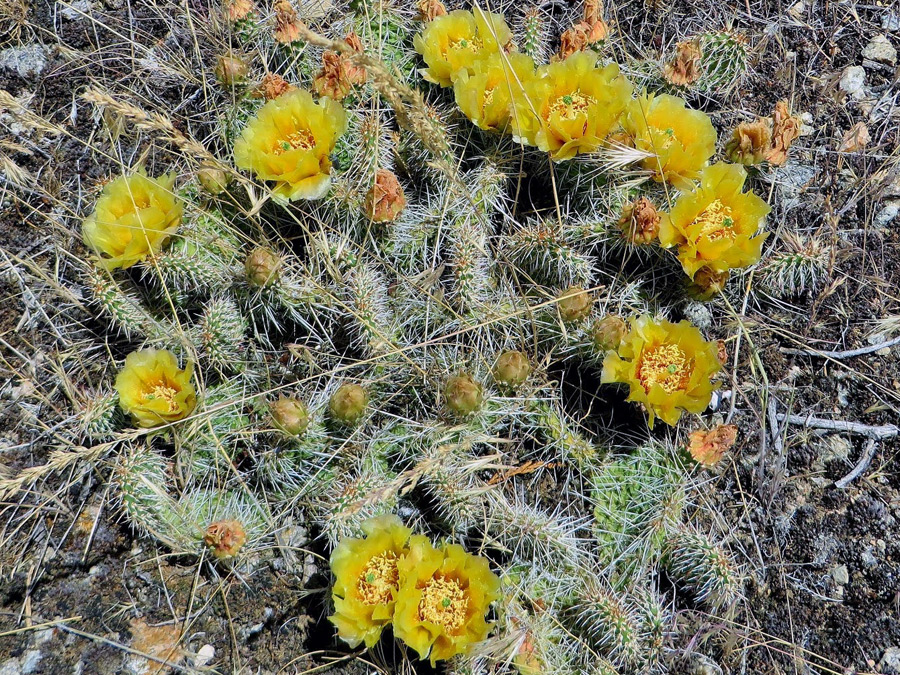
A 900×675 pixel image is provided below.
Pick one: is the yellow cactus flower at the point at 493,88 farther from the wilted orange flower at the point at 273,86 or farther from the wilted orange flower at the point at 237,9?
the wilted orange flower at the point at 237,9

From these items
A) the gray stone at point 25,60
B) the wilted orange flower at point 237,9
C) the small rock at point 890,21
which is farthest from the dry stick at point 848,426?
the gray stone at point 25,60

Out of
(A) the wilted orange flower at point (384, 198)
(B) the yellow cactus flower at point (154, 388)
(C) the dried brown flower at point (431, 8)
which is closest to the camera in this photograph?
(B) the yellow cactus flower at point (154, 388)

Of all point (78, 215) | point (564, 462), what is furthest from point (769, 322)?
point (78, 215)

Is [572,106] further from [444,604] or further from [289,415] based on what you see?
[444,604]

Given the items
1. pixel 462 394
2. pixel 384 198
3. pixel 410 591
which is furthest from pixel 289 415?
pixel 384 198

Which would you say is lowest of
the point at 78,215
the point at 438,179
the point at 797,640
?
the point at 797,640

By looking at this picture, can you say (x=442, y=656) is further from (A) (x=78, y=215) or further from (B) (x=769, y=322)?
(A) (x=78, y=215)

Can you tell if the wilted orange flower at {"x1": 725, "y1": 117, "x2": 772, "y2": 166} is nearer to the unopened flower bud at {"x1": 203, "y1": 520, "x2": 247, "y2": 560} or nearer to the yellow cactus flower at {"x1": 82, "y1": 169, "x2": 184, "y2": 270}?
the yellow cactus flower at {"x1": 82, "y1": 169, "x2": 184, "y2": 270}
